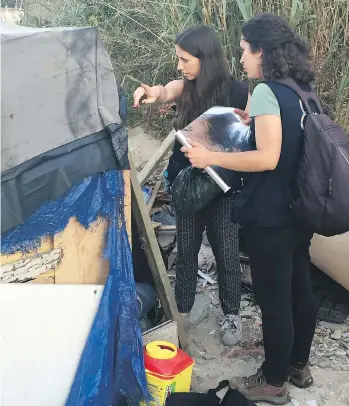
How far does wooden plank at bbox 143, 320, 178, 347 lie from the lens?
8.73 feet

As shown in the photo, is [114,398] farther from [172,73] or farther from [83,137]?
[172,73]

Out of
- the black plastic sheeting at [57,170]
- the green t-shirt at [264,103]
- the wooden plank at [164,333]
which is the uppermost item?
the green t-shirt at [264,103]

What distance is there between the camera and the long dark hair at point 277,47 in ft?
7.17

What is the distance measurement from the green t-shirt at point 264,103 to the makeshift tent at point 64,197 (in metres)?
0.51

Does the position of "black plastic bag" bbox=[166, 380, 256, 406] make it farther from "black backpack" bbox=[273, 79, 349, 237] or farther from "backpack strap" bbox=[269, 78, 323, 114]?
"backpack strap" bbox=[269, 78, 323, 114]

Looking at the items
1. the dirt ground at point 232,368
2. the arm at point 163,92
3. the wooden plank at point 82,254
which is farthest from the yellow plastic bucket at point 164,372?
the arm at point 163,92

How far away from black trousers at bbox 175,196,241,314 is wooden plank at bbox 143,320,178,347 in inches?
18.4

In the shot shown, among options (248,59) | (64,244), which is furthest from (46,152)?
(248,59)

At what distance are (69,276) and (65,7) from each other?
488 cm

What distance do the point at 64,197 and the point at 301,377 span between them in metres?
1.59

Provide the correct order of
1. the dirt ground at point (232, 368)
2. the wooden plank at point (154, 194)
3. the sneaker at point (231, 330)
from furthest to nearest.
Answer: the wooden plank at point (154, 194) → the sneaker at point (231, 330) → the dirt ground at point (232, 368)

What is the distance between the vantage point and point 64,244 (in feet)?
6.72

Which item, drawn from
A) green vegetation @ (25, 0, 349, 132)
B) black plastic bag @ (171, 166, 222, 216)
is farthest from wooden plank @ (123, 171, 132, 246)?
green vegetation @ (25, 0, 349, 132)

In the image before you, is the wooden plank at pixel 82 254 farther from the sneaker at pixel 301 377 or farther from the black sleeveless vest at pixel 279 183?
the sneaker at pixel 301 377
